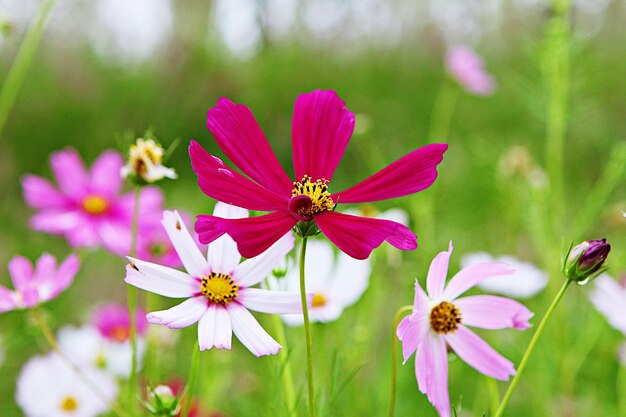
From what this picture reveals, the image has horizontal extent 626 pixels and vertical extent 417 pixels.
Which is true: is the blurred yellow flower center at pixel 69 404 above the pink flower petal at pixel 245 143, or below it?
above

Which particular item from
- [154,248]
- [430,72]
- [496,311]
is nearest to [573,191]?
[430,72]

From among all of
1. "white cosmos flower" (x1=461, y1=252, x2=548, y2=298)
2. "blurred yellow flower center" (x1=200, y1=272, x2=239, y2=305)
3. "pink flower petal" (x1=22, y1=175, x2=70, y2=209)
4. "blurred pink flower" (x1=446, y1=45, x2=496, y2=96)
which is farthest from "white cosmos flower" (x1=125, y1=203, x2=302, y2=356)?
"blurred pink flower" (x1=446, y1=45, x2=496, y2=96)

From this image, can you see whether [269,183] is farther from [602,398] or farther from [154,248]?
[602,398]

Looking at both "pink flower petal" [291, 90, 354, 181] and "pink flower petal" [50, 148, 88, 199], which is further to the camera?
"pink flower petal" [50, 148, 88, 199]

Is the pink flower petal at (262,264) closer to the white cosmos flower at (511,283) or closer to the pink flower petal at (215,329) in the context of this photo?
the pink flower petal at (215,329)

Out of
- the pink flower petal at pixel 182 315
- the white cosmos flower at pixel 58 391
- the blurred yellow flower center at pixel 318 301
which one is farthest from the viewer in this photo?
the white cosmos flower at pixel 58 391

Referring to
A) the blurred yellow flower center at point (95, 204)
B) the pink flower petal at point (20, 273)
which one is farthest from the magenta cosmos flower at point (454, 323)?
the blurred yellow flower center at point (95, 204)

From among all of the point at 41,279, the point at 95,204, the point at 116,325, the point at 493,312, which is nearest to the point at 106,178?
the point at 95,204

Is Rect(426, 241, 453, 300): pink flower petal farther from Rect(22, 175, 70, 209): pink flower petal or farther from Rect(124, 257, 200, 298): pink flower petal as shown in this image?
Rect(22, 175, 70, 209): pink flower petal
